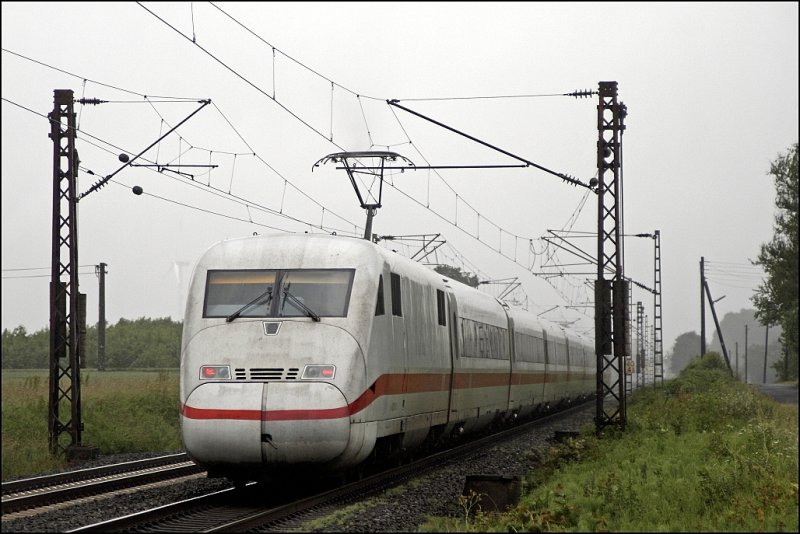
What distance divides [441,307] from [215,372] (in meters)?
6.83

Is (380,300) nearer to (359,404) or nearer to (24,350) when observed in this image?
(359,404)

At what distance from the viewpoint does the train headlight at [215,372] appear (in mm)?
13430

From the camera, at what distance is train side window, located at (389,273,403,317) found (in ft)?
A: 51.6

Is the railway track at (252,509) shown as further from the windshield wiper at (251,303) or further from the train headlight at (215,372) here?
the windshield wiper at (251,303)

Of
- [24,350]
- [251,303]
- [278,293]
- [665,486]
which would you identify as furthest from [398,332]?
[24,350]

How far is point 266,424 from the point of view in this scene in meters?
12.8

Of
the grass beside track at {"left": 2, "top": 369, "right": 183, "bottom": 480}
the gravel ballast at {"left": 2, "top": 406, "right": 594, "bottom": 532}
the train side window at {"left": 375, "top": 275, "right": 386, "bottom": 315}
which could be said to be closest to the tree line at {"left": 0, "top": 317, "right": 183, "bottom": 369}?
the grass beside track at {"left": 2, "top": 369, "right": 183, "bottom": 480}

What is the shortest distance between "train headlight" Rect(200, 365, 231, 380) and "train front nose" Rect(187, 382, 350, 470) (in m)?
0.16

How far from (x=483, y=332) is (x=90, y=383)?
1415 centimetres

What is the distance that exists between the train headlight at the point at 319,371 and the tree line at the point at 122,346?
4262 cm

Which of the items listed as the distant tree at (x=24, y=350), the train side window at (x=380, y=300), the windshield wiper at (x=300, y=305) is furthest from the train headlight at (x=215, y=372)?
the distant tree at (x=24, y=350)

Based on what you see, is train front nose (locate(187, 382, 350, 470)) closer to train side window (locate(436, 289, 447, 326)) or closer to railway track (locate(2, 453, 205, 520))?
railway track (locate(2, 453, 205, 520))

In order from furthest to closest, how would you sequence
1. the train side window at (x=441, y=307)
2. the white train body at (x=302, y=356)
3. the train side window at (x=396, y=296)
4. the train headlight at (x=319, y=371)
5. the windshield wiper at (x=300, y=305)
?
the train side window at (x=441, y=307), the train side window at (x=396, y=296), the windshield wiper at (x=300, y=305), the train headlight at (x=319, y=371), the white train body at (x=302, y=356)

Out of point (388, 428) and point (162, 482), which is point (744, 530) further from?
point (162, 482)
